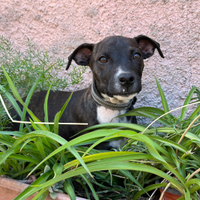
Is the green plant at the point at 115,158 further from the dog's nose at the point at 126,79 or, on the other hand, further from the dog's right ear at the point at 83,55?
the dog's right ear at the point at 83,55

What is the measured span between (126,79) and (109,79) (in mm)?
187

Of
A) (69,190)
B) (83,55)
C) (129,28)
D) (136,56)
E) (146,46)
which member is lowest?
(69,190)

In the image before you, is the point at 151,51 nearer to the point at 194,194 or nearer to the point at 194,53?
the point at 194,53

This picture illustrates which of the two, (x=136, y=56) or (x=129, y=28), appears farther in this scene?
(x=129, y=28)

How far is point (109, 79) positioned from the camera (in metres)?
2.13

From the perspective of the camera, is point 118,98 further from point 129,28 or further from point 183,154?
point 129,28

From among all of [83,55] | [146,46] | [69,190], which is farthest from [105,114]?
[69,190]

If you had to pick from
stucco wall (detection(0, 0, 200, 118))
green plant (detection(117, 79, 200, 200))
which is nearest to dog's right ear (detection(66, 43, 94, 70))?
stucco wall (detection(0, 0, 200, 118))

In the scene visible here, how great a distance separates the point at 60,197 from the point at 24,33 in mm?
2627

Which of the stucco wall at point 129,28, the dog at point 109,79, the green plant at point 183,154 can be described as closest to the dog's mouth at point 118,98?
the dog at point 109,79

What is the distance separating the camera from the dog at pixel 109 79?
2084 millimetres

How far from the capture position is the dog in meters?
2.08

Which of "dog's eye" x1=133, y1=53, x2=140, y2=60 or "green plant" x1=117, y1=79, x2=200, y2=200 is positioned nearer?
"green plant" x1=117, y1=79, x2=200, y2=200

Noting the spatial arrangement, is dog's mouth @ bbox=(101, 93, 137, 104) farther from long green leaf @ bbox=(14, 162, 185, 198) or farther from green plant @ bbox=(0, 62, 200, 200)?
long green leaf @ bbox=(14, 162, 185, 198)
